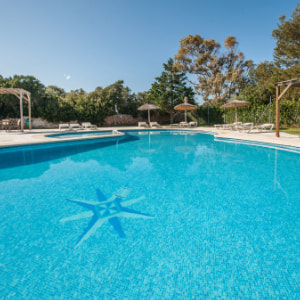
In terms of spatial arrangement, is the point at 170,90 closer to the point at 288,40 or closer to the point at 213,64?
the point at 213,64

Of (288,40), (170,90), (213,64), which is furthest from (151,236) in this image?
(213,64)

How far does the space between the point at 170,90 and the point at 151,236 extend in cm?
2044

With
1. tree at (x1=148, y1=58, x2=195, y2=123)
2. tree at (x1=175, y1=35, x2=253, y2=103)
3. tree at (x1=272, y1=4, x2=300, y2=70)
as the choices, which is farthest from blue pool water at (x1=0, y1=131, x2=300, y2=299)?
tree at (x1=175, y1=35, x2=253, y2=103)

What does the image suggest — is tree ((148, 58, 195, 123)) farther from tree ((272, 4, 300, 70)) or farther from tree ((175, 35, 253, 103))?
tree ((272, 4, 300, 70))

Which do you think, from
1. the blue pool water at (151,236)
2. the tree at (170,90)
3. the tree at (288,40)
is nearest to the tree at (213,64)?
the tree at (170,90)

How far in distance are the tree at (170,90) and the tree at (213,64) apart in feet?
13.5

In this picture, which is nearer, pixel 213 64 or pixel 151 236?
pixel 151 236

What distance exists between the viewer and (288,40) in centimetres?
1532

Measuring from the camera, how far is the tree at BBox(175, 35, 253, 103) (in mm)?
24672

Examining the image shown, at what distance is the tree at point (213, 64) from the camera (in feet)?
80.9

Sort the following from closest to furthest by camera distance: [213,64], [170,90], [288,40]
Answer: [288,40]
[170,90]
[213,64]

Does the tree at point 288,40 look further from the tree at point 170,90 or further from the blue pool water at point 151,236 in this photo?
the blue pool water at point 151,236

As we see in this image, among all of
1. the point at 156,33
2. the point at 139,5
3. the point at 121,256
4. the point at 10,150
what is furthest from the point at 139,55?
the point at 121,256

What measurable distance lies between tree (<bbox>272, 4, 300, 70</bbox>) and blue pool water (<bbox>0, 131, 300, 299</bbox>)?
14.8 metres
